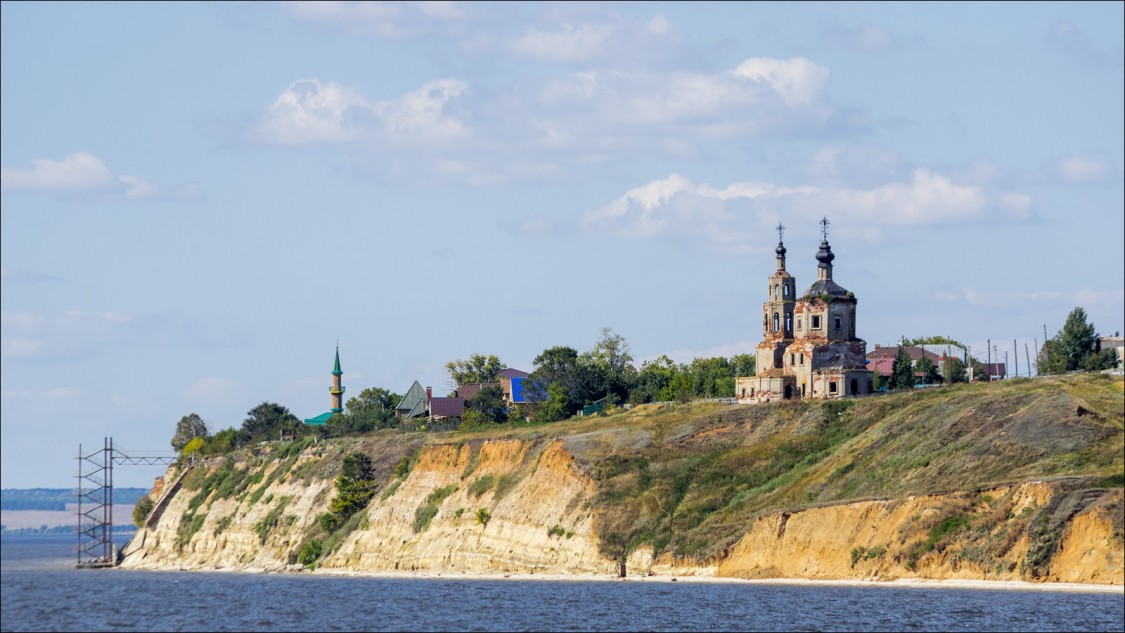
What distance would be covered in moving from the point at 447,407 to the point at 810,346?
53935 millimetres

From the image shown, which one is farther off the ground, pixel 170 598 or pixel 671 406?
pixel 671 406

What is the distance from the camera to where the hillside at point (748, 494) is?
104m

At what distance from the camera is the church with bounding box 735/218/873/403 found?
14425 cm

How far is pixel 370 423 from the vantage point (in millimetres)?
192250

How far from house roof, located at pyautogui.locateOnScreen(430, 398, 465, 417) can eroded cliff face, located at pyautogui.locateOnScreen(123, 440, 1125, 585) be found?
17.4 metres

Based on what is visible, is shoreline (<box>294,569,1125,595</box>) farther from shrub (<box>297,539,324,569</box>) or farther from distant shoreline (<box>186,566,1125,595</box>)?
shrub (<box>297,539,324,569</box>)

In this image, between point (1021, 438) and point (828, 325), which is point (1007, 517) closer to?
point (1021, 438)

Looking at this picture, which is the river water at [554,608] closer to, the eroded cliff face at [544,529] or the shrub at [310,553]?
the eroded cliff face at [544,529]

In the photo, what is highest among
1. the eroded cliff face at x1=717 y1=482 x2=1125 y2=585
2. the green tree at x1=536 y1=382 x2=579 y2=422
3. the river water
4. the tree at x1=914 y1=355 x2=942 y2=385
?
the tree at x1=914 y1=355 x2=942 y2=385

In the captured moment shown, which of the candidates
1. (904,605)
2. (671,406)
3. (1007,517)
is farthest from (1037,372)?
(904,605)

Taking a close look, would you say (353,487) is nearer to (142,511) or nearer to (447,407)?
(447,407)

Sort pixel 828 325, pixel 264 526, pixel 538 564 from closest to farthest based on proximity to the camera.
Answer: pixel 538 564 < pixel 828 325 < pixel 264 526

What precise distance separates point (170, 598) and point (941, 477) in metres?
54.4

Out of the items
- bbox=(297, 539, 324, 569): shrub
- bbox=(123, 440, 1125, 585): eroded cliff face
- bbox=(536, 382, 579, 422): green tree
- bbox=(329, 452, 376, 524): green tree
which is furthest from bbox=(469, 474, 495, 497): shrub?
bbox=(536, 382, 579, 422): green tree
